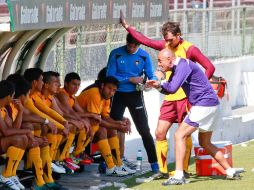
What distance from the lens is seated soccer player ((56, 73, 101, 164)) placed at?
44.5 ft

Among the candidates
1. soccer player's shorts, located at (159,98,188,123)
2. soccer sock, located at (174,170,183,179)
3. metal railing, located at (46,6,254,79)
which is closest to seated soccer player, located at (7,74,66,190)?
soccer sock, located at (174,170,183,179)

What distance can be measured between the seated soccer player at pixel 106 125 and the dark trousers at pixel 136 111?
0.13 meters

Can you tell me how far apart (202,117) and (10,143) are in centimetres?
248

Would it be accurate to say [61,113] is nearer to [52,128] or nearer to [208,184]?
[52,128]

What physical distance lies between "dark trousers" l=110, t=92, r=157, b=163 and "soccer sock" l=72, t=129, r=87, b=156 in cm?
67

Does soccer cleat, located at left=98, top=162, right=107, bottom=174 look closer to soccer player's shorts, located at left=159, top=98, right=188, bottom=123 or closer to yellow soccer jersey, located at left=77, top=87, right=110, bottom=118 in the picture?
yellow soccer jersey, located at left=77, top=87, right=110, bottom=118

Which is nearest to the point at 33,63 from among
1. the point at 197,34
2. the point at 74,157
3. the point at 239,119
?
the point at 74,157

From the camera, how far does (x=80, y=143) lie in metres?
13.7

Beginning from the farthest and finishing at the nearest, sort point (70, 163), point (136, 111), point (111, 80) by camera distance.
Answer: point (136, 111), point (111, 80), point (70, 163)

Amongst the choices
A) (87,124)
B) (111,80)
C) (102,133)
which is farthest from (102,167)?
(111,80)

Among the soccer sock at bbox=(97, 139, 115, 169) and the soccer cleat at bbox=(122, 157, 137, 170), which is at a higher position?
the soccer sock at bbox=(97, 139, 115, 169)

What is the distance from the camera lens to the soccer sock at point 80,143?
13.6 metres

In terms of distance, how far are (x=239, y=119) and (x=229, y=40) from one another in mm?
5533

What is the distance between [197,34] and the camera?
2170 centimetres
